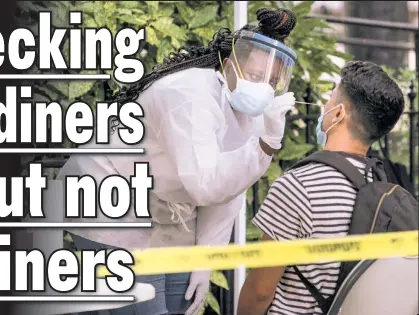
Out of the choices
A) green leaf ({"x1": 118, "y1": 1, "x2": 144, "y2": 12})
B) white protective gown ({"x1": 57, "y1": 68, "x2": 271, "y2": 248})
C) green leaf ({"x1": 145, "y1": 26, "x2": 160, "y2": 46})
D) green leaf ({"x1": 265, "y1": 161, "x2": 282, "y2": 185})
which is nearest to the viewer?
white protective gown ({"x1": 57, "y1": 68, "x2": 271, "y2": 248})

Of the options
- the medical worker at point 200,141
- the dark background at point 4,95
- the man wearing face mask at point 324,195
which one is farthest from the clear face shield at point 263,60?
the dark background at point 4,95

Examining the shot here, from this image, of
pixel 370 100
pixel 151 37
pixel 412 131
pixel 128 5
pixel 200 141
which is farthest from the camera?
pixel 412 131

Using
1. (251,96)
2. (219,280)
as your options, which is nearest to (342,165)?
(251,96)

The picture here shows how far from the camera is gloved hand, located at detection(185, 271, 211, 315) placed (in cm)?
256

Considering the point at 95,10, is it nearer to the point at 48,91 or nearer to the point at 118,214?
the point at 48,91

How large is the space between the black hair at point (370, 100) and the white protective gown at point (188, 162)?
29 cm

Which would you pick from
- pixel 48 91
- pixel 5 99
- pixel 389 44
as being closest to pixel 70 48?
pixel 5 99

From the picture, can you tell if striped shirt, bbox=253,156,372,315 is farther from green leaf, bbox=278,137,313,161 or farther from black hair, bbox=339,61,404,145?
green leaf, bbox=278,137,313,161

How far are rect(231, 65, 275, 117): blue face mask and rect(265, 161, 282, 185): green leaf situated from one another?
1.10 metres

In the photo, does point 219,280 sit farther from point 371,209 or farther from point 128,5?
point 371,209

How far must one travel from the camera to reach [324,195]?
2.04 metres

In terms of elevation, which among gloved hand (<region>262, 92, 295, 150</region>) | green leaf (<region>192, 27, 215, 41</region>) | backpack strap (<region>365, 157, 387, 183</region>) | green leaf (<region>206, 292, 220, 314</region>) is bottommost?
green leaf (<region>206, 292, 220, 314</region>)

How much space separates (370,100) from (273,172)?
55.8 inches

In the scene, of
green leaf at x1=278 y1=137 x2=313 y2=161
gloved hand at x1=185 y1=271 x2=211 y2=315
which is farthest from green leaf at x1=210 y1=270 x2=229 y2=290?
gloved hand at x1=185 y1=271 x2=211 y2=315
